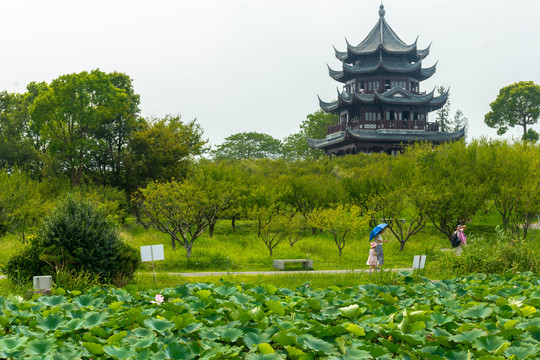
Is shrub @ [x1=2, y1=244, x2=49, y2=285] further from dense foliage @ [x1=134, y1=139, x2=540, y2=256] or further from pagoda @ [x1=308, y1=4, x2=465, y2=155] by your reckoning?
pagoda @ [x1=308, y1=4, x2=465, y2=155]

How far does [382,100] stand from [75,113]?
26.3 metres

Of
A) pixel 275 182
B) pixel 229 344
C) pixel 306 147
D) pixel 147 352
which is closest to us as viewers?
pixel 147 352

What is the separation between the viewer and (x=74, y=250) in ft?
37.2

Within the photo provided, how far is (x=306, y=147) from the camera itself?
56.9m

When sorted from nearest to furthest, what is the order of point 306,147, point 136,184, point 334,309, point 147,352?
point 147,352 → point 334,309 → point 136,184 → point 306,147

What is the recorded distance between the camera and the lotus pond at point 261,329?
3982mm

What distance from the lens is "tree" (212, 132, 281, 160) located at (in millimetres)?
63250

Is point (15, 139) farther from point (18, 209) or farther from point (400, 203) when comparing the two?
point (400, 203)

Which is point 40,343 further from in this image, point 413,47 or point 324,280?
point 413,47

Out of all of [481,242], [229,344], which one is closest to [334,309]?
[229,344]

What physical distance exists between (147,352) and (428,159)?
26.9m

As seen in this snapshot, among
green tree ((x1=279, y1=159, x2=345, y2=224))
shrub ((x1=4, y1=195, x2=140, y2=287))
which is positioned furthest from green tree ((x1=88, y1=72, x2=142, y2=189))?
shrub ((x1=4, y1=195, x2=140, y2=287))

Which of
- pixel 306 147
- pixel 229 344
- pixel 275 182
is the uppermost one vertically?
pixel 306 147

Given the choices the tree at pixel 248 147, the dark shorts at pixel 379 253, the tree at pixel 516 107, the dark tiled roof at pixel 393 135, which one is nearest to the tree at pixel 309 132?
the tree at pixel 248 147
